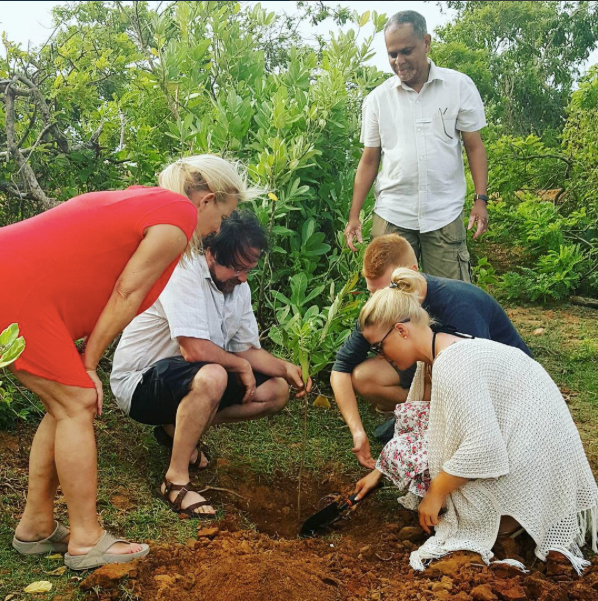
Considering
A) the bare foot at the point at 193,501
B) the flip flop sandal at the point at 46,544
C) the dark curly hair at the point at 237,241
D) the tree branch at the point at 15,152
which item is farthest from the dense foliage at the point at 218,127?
the flip flop sandal at the point at 46,544

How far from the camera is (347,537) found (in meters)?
3.09

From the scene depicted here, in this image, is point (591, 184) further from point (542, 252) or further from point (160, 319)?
point (160, 319)

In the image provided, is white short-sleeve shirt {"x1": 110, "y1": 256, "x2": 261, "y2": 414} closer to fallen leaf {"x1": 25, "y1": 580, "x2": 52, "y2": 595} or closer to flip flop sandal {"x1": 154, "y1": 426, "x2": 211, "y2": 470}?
flip flop sandal {"x1": 154, "y1": 426, "x2": 211, "y2": 470}

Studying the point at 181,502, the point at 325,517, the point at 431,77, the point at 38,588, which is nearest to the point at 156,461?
the point at 181,502

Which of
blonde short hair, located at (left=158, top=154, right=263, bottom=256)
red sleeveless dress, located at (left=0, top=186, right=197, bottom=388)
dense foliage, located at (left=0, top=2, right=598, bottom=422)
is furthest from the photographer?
dense foliage, located at (left=0, top=2, right=598, bottom=422)

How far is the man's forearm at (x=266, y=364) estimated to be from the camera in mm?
3605

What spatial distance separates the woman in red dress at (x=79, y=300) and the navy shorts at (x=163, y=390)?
2.14 ft

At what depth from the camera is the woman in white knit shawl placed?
2633mm

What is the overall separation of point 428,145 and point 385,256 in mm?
1192

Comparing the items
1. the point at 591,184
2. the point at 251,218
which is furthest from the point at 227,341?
the point at 591,184

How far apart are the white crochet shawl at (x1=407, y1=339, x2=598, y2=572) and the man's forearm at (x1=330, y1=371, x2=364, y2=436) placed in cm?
58

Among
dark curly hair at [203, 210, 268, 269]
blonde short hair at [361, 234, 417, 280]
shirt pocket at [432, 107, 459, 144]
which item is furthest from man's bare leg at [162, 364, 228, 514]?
shirt pocket at [432, 107, 459, 144]

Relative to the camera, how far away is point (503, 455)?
103 inches

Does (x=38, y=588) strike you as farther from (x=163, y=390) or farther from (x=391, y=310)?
(x=391, y=310)
